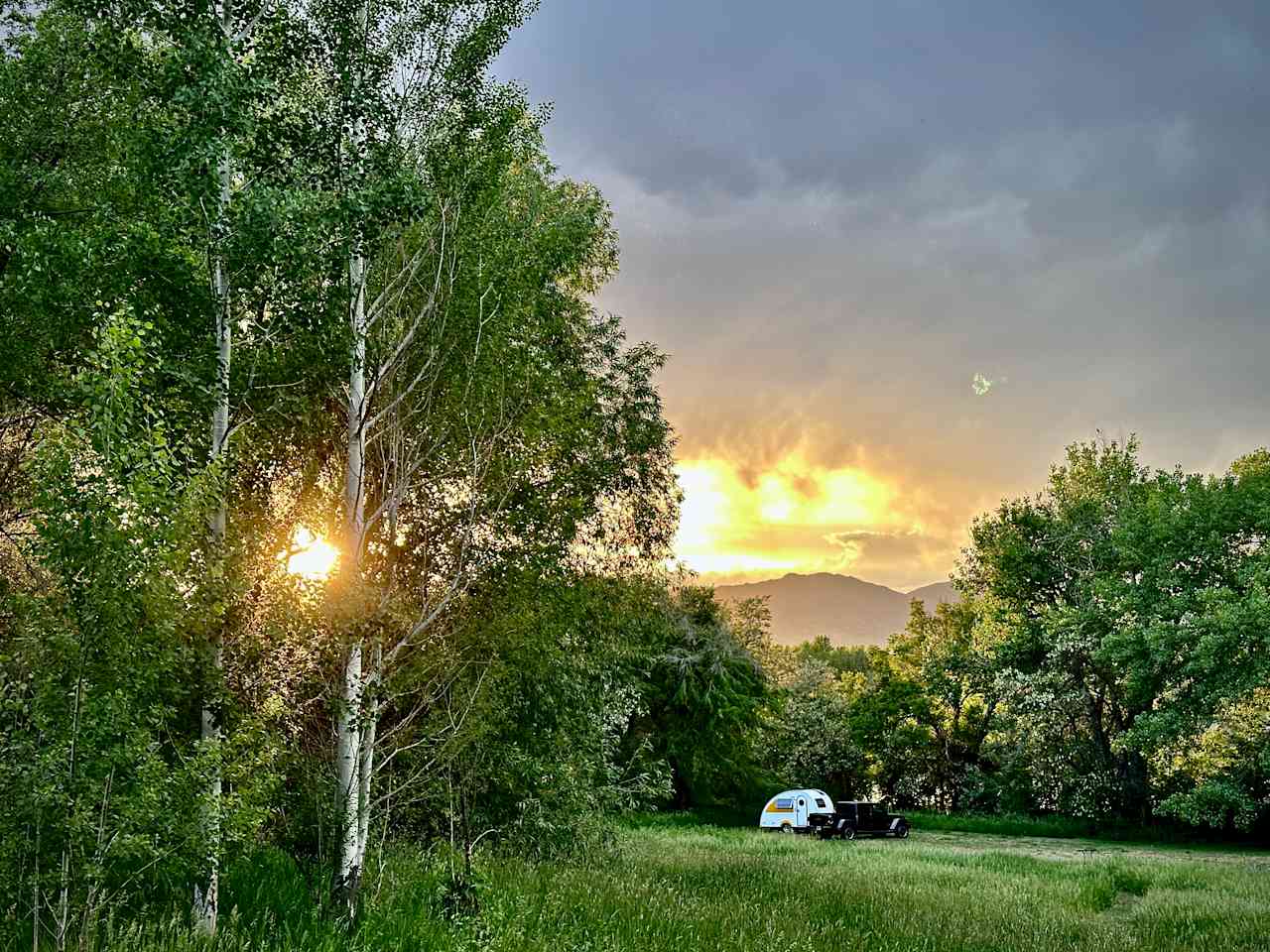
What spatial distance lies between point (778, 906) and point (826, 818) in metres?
20.9

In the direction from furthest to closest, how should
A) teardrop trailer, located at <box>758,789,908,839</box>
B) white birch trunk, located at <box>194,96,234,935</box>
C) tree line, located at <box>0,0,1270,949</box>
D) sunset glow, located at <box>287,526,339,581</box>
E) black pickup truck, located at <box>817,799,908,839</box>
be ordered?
teardrop trailer, located at <box>758,789,908,839</box> → black pickup truck, located at <box>817,799,908,839</box> → sunset glow, located at <box>287,526,339,581</box> → white birch trunk, located at <box>194,96,234,935</box> → tree line, located at <box>0,0,1270,949</box>

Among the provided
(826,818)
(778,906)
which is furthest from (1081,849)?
(778,906)

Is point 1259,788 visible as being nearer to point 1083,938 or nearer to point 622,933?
point 1083,938

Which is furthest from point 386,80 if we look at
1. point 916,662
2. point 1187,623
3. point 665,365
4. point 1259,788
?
point 916,662

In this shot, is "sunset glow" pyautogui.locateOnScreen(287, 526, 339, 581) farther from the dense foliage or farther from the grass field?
the dense foliage

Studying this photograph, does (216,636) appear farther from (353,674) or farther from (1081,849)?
(1081,849)

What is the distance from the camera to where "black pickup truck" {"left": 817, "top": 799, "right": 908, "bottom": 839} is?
30438 millimetres

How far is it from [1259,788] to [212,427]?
30.9 metres

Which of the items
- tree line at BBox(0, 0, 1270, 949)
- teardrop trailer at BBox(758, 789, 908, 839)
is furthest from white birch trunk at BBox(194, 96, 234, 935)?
teardrop trailer at BBox(758, 789, 908, 839)

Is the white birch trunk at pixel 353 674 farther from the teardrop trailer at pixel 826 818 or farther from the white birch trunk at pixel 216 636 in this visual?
the teardrop trailer at pixel 826 818

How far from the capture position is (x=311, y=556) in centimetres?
945

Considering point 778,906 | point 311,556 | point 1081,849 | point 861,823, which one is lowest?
point 861,823

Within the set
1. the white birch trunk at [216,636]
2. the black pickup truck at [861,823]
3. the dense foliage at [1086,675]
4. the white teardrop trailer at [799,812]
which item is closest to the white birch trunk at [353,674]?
the white birch trunk at [216,636]

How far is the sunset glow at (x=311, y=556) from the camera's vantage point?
344 inches
